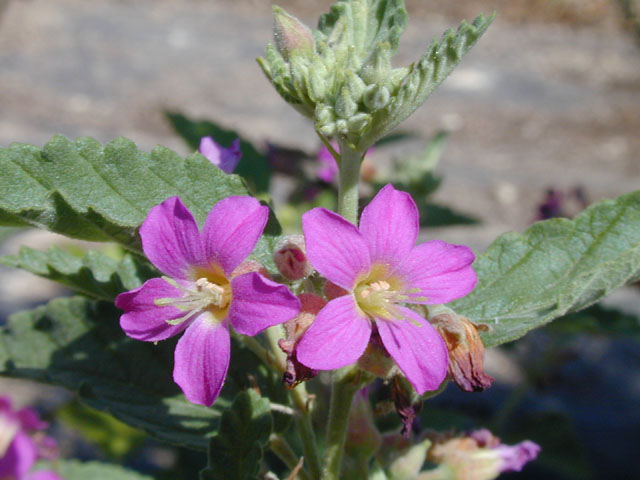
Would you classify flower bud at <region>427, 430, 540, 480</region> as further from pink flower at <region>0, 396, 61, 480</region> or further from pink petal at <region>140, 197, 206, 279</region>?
pink flower at <region>0, 396, 61, 480</region>

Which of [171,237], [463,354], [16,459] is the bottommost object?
[16,459]

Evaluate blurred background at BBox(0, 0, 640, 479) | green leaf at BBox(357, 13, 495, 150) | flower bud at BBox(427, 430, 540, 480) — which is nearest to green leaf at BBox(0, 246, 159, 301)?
green leaf at BBox(357, 13, 495, 150)

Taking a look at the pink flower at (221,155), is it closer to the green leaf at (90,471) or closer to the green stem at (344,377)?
the green stem at (344,377)

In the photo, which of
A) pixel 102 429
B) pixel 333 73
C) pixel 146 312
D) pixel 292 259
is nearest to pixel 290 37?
pixel 333 73

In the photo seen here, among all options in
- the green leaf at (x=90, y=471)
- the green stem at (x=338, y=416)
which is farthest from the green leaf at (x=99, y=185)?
the green leaf at (x=90, y=471)

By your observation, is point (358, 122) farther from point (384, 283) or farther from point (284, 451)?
point (284, 451)

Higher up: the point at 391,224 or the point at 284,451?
the point at 391,224
